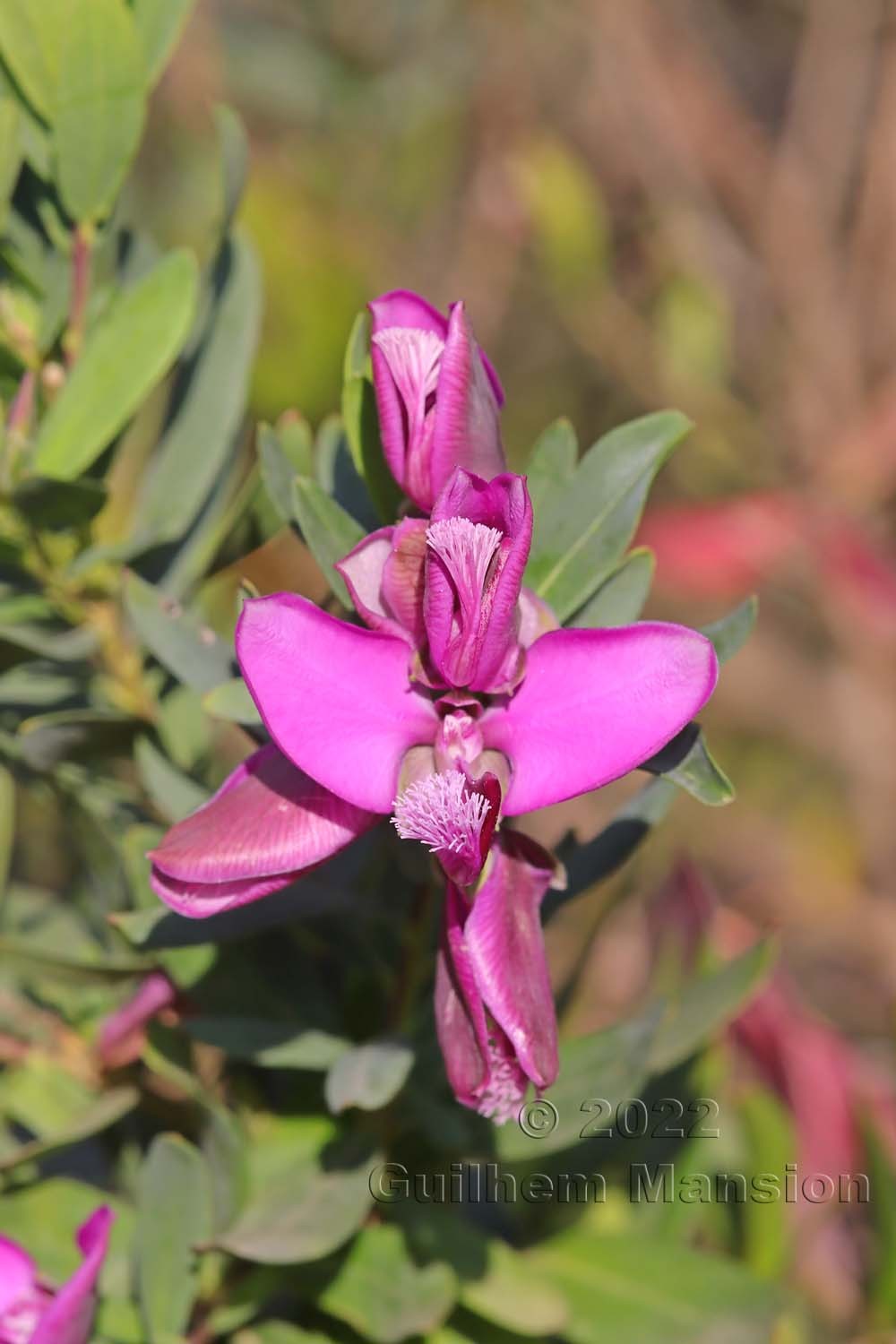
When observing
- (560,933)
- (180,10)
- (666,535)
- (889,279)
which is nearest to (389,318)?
(180,10)

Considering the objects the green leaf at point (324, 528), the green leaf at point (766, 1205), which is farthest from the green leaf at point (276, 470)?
the green leaf at point (766, 1205)

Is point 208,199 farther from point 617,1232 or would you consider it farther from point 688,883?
point 617,1232

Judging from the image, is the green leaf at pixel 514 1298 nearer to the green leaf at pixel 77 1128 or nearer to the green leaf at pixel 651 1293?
the green leaf at pixel 651 1293

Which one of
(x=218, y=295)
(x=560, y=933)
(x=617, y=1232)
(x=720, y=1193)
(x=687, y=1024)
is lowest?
(x=560, y=933)

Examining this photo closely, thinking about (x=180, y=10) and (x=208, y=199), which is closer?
(x=180, y=10)

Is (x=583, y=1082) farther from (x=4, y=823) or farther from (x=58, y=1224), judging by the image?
(x=4, y=823)

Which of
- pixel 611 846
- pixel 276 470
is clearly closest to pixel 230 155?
pixel 276 470

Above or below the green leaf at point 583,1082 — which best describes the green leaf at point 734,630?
above
